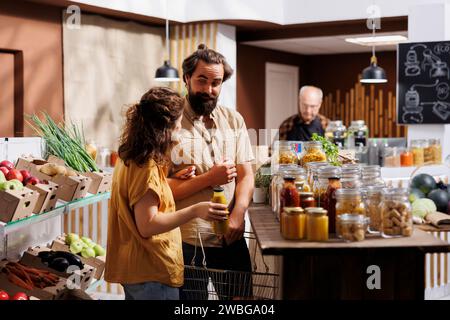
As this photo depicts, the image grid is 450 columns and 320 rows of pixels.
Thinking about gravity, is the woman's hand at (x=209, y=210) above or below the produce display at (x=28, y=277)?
above

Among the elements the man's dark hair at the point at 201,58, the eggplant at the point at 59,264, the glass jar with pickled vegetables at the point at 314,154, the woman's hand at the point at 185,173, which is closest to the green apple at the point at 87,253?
the eggplant at the point at 59,264

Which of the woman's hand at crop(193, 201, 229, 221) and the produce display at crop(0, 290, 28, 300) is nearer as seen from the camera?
the woman's hand at crop(193, 201, 229, 221)

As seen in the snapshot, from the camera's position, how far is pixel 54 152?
3.91m

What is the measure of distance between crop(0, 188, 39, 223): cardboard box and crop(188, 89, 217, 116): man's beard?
2.75 ft

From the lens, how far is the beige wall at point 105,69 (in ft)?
25.9

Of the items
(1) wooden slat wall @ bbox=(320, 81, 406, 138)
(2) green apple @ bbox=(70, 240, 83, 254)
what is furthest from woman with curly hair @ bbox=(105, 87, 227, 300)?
(1) wooden slat wall @ bbox=(320, 81, 406, 138)

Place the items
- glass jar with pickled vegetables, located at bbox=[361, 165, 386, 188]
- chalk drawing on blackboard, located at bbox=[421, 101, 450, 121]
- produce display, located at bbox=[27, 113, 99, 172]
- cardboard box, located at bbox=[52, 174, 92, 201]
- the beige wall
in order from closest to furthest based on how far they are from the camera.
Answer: glass jar with pickled vegetables, located at bbox=[361, 165, 386, 188], cardboard box, located at bbox=[52, 174, 92, 201], produce display, located at bbox=[27, 113, 99, 172], chalk drawing on blackboard, located at bbox=[421, 101, 450, 121], the beige wall

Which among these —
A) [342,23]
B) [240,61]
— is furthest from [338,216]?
[240,61]

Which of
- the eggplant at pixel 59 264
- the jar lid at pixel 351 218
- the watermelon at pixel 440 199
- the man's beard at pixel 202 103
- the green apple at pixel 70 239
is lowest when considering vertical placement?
the eggplant at pixel 59 264

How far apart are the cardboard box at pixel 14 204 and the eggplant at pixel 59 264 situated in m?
0.69

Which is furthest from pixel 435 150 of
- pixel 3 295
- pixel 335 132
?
pixel 3 295

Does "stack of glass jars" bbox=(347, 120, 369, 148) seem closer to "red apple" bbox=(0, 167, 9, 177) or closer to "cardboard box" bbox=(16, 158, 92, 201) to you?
"cardboard box" bbox=(16, 158, 92, 201)

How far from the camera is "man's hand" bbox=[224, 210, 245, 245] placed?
3.28 meters

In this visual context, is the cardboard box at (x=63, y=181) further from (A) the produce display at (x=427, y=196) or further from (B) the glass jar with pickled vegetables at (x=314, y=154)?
(A) the produce display at (x=427, y=196)
